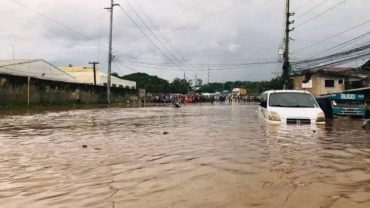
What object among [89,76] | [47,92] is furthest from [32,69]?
[89,76]

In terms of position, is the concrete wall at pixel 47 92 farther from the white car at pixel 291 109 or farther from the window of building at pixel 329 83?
the white car at pixel 291 109

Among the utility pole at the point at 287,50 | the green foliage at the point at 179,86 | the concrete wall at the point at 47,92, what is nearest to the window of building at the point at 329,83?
the utility pole at the point at 287,50

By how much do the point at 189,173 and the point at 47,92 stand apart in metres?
41.8

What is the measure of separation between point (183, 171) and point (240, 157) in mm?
1739

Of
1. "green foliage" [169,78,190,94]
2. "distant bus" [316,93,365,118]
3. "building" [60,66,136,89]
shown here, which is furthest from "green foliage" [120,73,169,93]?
"distant bus" [316,93,365,118]

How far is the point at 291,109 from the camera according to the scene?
15570 mm

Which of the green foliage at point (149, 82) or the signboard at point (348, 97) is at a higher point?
the green foliage at point (149, 82)

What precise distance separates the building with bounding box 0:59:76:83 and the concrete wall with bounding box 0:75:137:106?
3508 millimetres

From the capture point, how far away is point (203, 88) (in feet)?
514

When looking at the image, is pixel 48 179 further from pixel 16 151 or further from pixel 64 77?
pixel 64 77

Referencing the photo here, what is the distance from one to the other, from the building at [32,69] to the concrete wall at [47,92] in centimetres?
351

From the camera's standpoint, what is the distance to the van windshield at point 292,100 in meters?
16.2

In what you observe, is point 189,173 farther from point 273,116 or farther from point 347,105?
point 347,105

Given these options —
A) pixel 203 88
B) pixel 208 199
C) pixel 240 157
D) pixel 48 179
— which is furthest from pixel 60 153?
pixel 203 88
